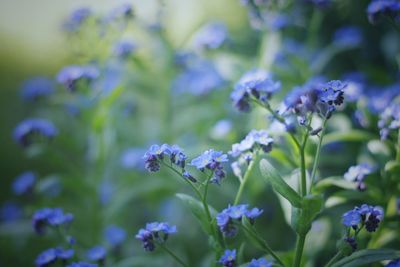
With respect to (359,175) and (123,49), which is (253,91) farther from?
(123,49)

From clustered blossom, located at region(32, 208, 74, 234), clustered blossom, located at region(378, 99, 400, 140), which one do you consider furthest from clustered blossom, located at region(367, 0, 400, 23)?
clustered blossom, located at region(32, 208, 74, 234)

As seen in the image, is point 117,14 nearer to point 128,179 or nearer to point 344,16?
point 128,179

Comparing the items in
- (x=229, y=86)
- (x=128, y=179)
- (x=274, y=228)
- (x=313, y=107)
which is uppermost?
(x=229, y=86)

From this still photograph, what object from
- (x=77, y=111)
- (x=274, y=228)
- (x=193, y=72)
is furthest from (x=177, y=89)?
(x=274, y=228)

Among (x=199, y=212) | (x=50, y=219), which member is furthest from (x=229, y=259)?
(x=50, y=219)

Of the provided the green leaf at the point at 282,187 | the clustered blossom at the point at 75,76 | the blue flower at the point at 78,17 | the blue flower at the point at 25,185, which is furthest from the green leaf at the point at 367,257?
the blue flower at the point at 78,17
